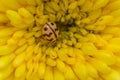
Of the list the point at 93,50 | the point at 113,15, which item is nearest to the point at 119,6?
the point at 113,15

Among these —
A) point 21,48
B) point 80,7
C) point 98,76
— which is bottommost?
point 98,76

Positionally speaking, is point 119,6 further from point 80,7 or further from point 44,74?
point 44,74

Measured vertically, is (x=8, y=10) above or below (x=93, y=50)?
above

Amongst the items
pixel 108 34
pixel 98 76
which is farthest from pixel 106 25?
pixel 98 76
